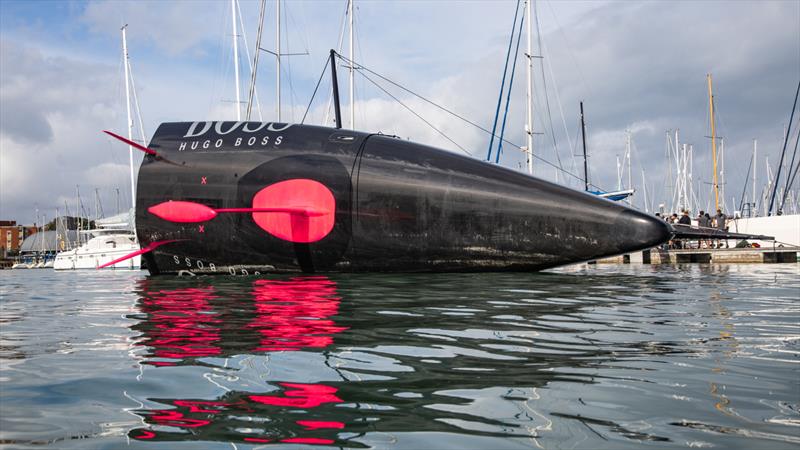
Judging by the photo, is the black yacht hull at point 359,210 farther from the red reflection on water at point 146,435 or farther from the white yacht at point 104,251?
the white yacht at point 104,251

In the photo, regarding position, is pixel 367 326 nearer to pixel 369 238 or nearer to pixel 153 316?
pixel 153 316

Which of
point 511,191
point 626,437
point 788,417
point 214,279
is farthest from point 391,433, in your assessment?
point 214,279

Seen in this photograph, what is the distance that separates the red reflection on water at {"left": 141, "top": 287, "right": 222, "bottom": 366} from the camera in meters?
3.89

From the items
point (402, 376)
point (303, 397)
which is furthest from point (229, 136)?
point (303, 397)

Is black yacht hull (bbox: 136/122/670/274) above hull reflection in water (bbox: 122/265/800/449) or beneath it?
above

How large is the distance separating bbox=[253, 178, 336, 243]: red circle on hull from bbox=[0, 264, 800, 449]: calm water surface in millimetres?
3934

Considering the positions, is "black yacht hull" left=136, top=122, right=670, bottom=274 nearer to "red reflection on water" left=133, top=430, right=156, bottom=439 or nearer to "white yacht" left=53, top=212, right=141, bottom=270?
"red reflection on water" left=133, top=430, right=156, bottom=439

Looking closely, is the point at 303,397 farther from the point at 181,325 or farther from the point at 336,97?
the point at 336,97

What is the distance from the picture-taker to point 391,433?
2281mm

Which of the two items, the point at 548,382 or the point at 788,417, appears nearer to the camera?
the point at 788,417

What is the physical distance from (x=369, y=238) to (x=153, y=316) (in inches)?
191

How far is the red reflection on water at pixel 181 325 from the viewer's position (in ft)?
12.7

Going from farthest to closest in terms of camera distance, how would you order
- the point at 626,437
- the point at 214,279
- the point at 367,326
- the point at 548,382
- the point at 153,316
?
the point at 214,279
the point at 153,316
the point at 367,326
the point at 548,382
the point at 626,437

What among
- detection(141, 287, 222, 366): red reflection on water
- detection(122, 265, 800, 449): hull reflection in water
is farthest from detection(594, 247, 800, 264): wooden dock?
detection(122, 265, 800, 449): hull reflection in water
